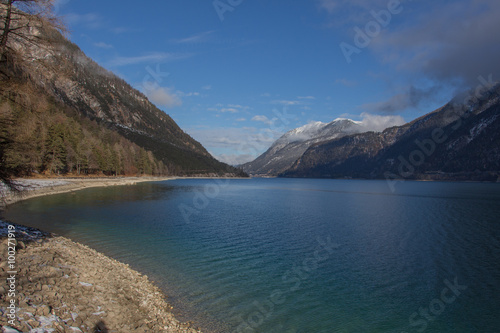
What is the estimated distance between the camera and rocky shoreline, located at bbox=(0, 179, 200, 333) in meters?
8.45

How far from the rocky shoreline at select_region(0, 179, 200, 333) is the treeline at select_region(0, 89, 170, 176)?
4.60m

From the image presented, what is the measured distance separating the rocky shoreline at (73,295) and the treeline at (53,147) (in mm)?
4603

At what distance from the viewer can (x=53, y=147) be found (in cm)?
7731

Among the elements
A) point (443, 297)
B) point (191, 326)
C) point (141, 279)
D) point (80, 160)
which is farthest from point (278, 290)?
point (80, 160)

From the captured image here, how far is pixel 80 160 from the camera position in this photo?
91375 millimetres

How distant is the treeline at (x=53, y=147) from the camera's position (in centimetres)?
1285

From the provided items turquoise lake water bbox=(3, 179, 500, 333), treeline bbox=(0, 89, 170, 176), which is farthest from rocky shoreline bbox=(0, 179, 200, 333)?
treeline bbox=(0, 89, 170, 176)

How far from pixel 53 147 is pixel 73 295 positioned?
82.3m

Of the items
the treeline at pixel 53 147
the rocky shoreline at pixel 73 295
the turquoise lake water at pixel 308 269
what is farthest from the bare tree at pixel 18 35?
the turquoise lake water at pixel 308 269

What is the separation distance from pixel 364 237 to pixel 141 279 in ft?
73.9

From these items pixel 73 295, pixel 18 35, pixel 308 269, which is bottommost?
pixel 308 269

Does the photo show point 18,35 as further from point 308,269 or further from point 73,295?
point 308,269

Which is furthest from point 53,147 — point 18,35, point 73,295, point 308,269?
point 308,269

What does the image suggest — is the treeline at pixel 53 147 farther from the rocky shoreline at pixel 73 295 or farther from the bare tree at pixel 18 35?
the rocky shoreline at pixel 73 295
